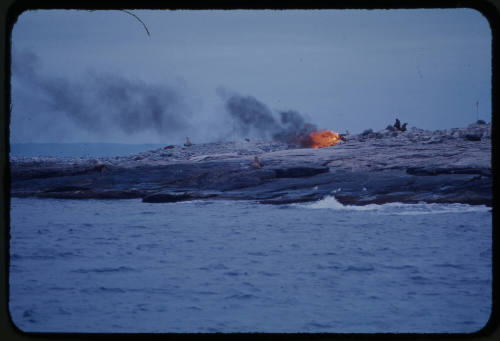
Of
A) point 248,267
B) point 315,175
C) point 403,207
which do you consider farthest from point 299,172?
point 248,267

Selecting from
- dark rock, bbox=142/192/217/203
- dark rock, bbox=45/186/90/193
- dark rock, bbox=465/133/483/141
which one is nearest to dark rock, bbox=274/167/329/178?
dark rock, bbox=142/192/217/203

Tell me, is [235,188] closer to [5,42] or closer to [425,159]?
[425,159]

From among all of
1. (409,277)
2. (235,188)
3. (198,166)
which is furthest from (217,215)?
(409,277)

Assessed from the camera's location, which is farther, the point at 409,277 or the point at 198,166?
the point at 198,166

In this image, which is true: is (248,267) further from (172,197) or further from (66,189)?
(66,189)
